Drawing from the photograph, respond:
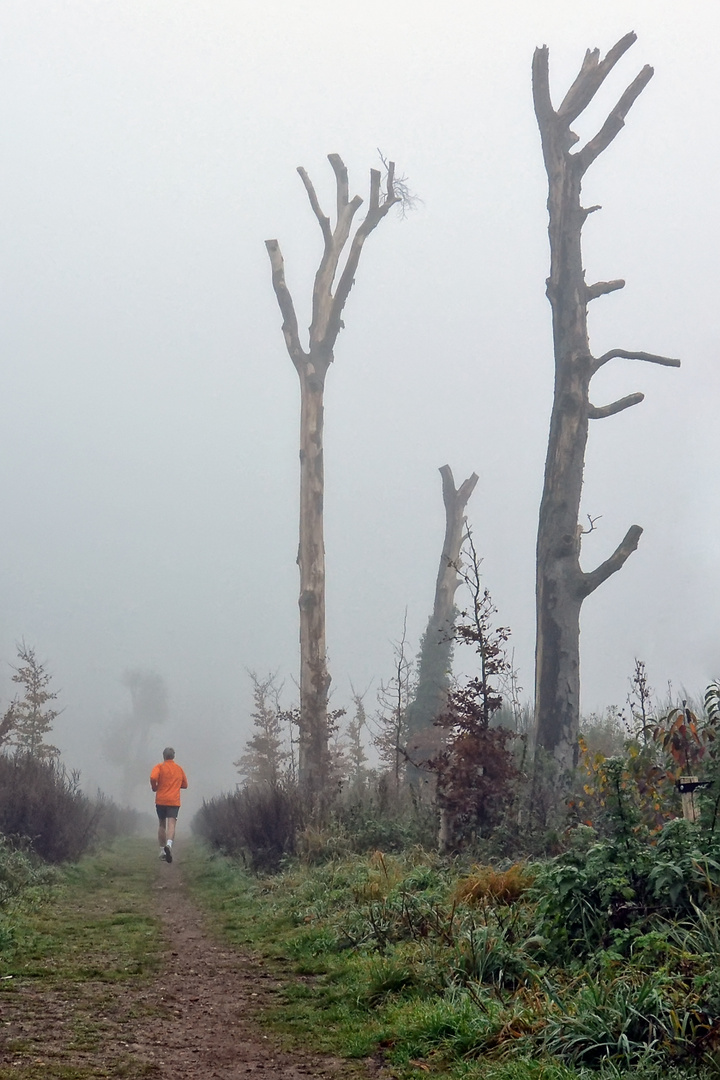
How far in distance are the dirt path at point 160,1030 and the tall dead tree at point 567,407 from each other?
6.24 m

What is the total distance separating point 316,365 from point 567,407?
592cm

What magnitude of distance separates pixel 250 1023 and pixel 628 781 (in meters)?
3.04

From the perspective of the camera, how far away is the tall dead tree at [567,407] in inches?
489

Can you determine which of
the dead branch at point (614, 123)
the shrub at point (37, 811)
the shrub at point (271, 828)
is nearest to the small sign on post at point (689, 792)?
the shrub at point (271, 828)

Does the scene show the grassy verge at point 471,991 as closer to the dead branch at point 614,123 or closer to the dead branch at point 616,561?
the dead branch at point 616,561

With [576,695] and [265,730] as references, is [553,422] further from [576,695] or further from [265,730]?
[265,730]

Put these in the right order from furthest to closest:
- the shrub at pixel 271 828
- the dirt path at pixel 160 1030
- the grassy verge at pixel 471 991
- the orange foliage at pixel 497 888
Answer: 1. the shrub at pixel 271 828
2. the orange foliage at pixel 497 888
3. the dirt path at pixel 160 1030
4. the grassy verge at pixel 471 991

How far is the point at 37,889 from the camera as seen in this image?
10367 mm

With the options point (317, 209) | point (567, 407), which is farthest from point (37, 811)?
point (317, 209)

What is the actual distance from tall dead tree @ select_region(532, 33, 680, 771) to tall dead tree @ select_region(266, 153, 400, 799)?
462cm

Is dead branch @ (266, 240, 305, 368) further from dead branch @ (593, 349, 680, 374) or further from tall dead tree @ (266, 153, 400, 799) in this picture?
dead branch @ (593, 349, 680, 374)

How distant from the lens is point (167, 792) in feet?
48.0

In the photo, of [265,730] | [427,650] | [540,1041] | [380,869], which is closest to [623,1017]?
[540,1041]

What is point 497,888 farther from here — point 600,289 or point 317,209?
point 317,209
